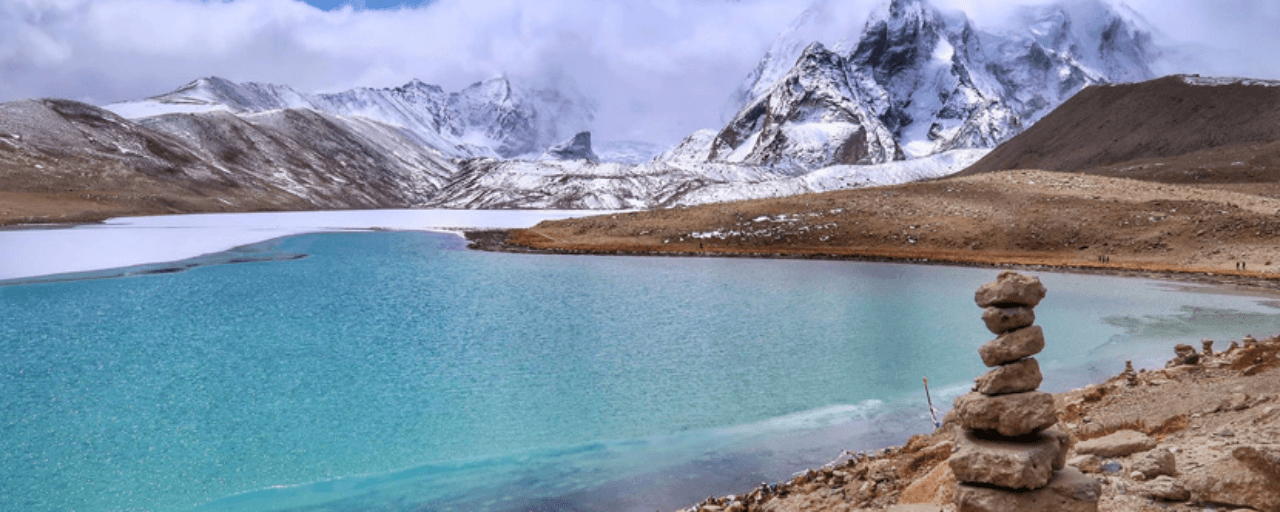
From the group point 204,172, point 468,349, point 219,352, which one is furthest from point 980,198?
point 204,172

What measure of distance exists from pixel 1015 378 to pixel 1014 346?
1.00 ft

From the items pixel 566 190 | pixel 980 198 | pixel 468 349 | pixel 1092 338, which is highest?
pixel 566 190

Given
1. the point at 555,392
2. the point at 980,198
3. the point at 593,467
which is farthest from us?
the point at 980,198

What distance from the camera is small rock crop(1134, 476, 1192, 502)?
7652mm

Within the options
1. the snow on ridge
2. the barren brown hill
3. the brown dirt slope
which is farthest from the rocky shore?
the snow on ridge

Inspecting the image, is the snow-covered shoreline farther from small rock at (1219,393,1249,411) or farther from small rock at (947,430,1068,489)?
small rock at (1219,393,1249,411)

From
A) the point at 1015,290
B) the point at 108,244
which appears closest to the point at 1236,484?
the point at 1015,290

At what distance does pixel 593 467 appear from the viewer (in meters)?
12.4

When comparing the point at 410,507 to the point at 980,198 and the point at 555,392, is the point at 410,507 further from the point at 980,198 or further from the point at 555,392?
the point at 980,198

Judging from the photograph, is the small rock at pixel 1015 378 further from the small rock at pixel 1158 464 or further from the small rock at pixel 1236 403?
the small rock at pixel 1236 403

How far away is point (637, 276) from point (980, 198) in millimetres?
32605

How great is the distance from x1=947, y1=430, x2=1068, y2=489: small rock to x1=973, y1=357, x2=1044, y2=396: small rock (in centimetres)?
47

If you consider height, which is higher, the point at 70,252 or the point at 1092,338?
the point at 70,252

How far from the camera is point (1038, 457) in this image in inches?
277
